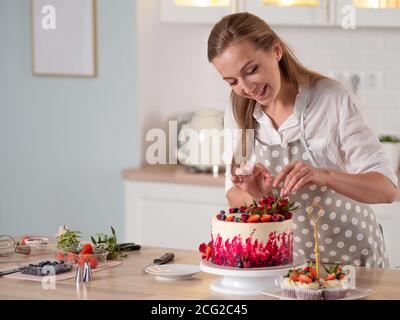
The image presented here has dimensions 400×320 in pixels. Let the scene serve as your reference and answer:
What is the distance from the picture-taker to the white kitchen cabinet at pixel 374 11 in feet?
13.1

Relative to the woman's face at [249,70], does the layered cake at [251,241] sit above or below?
below

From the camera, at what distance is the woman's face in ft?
8.19

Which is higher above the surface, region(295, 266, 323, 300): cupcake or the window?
the window

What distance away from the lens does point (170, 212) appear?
416 cm

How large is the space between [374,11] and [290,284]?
2242 mm

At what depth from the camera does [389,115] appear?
14.3ft

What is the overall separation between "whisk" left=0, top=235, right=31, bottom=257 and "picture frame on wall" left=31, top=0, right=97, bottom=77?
172 cm

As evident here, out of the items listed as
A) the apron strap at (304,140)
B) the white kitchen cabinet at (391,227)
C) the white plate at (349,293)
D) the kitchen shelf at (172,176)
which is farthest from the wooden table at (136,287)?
the kitchen shelf at (172,176)

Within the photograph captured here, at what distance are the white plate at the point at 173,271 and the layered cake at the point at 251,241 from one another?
4.3 inches

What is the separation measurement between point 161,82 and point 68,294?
2.42 meters

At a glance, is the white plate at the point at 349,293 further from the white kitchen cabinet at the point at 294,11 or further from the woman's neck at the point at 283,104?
the white kitchen cabinet at the point at 294,11

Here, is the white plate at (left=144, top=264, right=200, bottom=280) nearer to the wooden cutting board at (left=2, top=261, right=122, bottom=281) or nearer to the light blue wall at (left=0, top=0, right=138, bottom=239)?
the wooden cutting board at (left=2, top=261, right=122, bottom=281)

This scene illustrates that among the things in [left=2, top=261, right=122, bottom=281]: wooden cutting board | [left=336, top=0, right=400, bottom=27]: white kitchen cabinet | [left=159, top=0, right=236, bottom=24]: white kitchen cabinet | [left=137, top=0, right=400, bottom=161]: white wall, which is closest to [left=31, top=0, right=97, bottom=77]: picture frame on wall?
[left=137, top=0, right=400, bottom=161]: white wall

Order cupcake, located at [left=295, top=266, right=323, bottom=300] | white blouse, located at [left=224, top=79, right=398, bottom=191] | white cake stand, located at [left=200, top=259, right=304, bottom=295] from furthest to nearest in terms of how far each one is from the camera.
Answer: white blouse, located at [left=224, top=79, right=398, bottom=191] → white cake stand, located at [left=200, top=259, right=304, bottom=295] → cupcake, located at [left=295, top=266, right=323, bottom=300]
